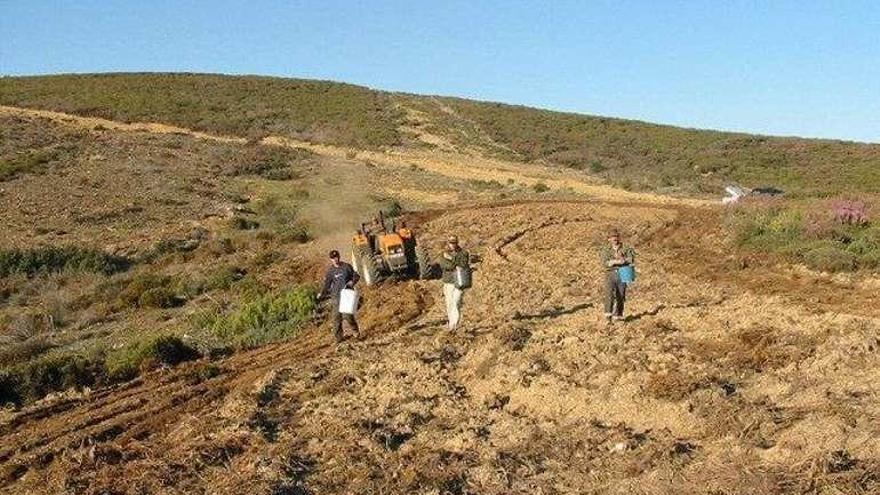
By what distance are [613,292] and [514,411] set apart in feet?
12.8

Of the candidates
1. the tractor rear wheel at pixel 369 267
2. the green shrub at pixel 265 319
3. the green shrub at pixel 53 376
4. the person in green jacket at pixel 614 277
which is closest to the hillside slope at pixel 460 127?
the tractor rear wheel at pixel 369 267

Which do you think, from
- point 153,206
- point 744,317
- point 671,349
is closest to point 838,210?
point 744,317

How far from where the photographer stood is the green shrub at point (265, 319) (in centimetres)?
1562

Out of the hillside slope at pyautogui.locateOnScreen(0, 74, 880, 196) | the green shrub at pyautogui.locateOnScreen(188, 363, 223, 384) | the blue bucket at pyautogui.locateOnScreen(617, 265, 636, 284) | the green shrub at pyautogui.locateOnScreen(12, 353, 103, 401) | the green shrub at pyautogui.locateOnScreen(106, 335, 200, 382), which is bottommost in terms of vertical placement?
the green shrub at pyautogui.locateOnScreen(12, 353, 103, 401)

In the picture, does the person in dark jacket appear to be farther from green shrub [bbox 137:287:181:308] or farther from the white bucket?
green shrub [bbox 137:287:181:308]

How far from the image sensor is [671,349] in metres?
11.0

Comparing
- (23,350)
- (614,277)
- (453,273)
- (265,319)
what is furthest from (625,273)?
(23,350)

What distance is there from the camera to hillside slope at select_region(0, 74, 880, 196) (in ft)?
176

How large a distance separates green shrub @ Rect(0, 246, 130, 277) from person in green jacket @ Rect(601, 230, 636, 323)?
15690 mm

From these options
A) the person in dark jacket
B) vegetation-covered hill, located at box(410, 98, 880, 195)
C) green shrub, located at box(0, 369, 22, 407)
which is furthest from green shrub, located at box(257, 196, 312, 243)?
vegetation-covered hill, located at box(410, 98, 880, 195)

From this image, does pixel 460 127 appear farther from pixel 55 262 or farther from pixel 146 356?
pixel 146 356

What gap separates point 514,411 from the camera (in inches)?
376

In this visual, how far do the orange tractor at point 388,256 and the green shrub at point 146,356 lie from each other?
4.20m

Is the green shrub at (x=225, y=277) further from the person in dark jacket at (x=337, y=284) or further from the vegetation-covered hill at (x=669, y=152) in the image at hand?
the vegetation-covered hill at (x=669, y=152)
